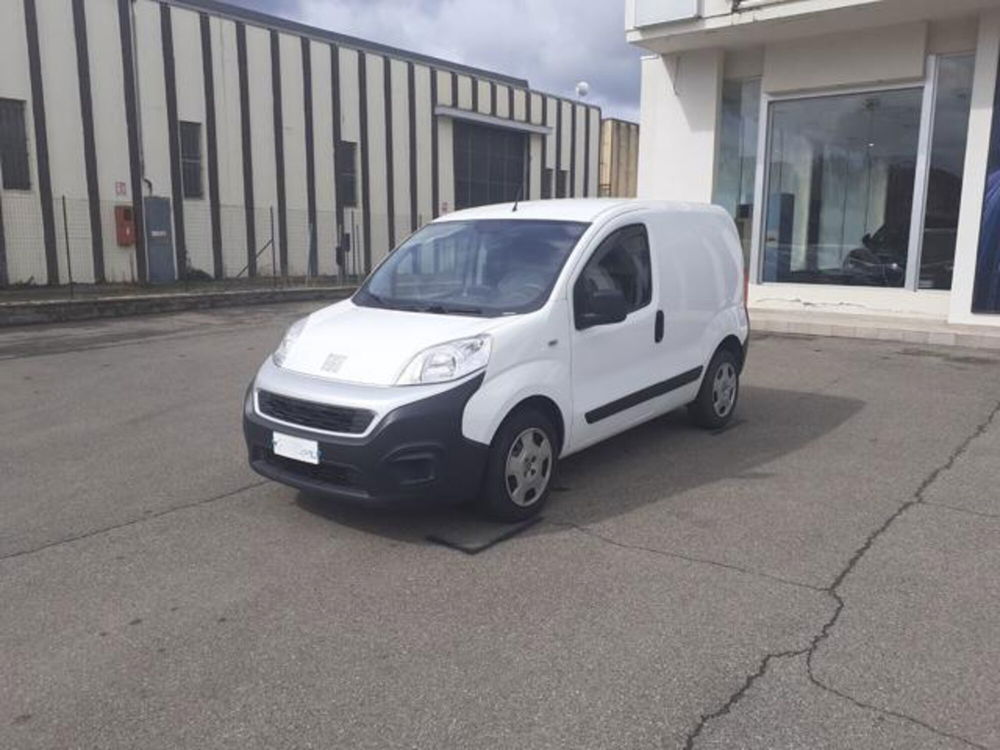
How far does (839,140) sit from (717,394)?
361 inches

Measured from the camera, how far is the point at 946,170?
42.4ft

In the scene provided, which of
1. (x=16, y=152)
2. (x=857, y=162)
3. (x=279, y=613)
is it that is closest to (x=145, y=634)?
(x=279, y=613)

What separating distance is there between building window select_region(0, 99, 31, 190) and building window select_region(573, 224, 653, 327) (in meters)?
17.3

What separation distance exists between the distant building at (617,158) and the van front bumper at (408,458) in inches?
1264

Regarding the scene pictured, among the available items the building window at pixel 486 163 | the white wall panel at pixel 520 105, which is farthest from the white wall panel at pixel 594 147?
the white wall panel at pixel 520 105

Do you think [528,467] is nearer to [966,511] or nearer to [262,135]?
[966,511]

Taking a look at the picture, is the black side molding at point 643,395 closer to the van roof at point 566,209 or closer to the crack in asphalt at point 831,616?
the crack in asphalt at point 831,616

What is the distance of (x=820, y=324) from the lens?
1261 cm

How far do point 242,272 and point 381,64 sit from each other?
8.15m

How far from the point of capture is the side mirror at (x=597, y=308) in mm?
5238

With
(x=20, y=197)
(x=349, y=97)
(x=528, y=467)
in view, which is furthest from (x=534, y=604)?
(x=349, y=97)

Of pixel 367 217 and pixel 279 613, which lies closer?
pixel 279 613

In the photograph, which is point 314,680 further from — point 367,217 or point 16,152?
point 367,217

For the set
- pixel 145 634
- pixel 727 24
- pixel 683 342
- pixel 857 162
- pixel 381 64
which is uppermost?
pixel 381 64
